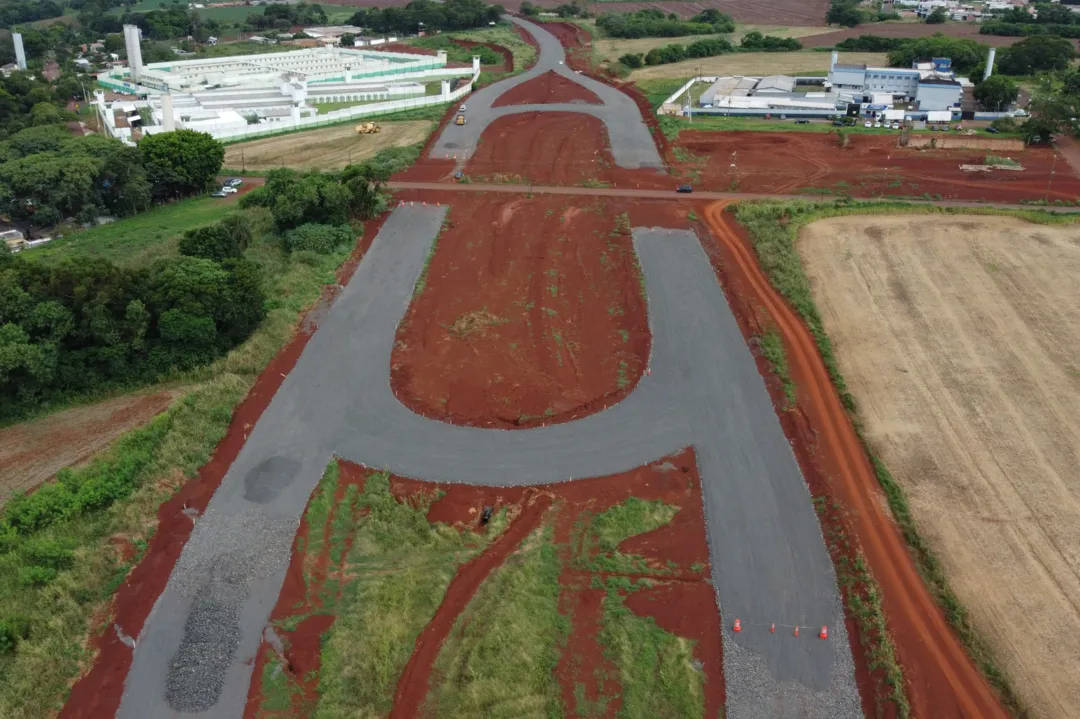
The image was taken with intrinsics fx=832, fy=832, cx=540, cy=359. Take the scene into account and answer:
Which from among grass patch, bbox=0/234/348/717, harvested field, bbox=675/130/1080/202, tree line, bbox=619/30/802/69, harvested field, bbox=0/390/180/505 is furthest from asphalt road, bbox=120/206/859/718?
tree line, bbox=619/30/802/69

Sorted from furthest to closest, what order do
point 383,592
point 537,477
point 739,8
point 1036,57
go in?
point 739,8 < point 1036,57 < point 537,477 < point 383,592

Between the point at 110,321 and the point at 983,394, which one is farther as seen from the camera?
the point at 110,321

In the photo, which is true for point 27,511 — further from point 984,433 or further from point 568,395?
point 984,433

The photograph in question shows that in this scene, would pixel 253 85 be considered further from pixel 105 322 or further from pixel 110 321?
pixel 105 322

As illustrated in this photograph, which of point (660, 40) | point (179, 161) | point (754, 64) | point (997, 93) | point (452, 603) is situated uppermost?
point (660, 40)

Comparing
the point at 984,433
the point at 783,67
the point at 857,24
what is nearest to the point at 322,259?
the point at 984,433

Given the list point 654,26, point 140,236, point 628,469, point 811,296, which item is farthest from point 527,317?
point 654,26

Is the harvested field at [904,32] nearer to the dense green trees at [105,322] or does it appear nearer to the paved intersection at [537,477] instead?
the paved intersection at [537,477]
